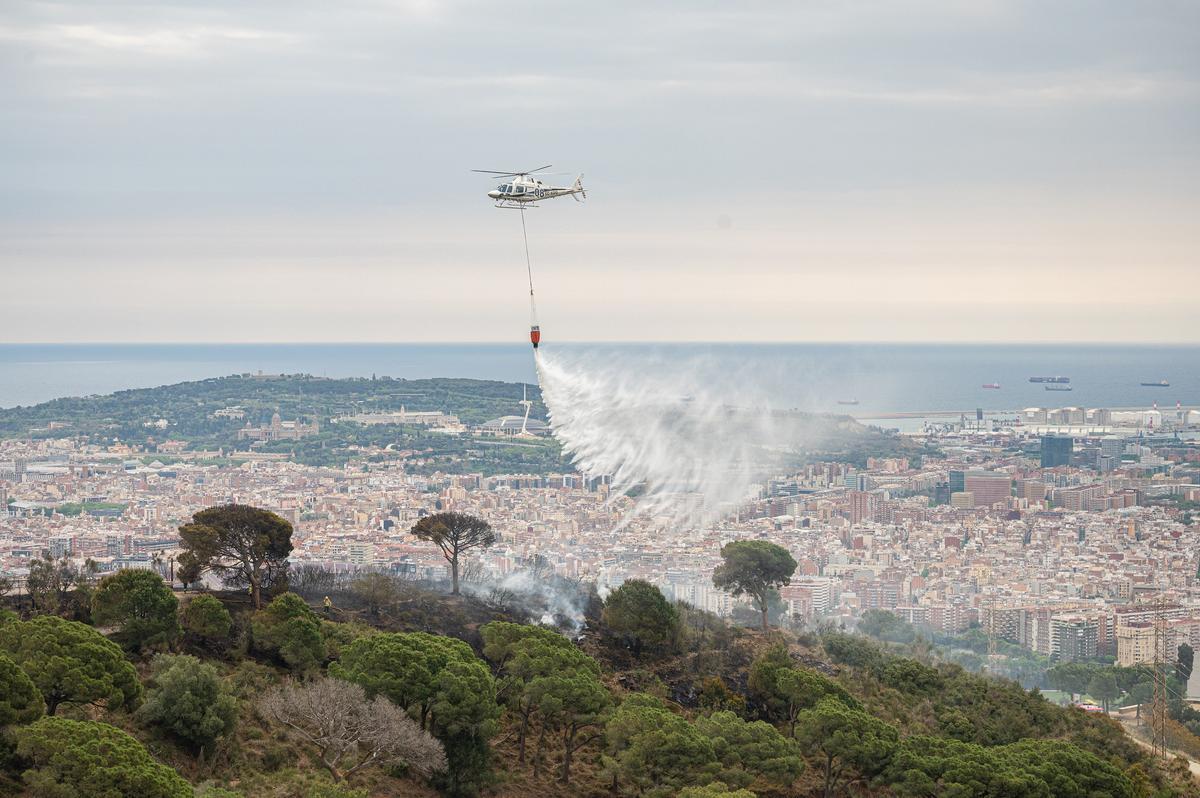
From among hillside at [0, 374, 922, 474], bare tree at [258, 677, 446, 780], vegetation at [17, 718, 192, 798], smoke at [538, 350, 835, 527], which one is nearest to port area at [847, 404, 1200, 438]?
hillside at [0, 374, 922, 474]

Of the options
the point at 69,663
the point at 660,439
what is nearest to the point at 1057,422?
the point at 660,439

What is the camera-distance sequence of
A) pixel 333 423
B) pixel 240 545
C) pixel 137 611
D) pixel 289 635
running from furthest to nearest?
pixel 333 423
pixel 240 545
pixel 289 635
pixel 137 611

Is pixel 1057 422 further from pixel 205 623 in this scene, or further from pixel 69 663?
pixel 69 663

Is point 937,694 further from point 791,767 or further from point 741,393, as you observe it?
point 741,393

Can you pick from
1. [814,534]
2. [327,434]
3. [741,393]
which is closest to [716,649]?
[814,534]

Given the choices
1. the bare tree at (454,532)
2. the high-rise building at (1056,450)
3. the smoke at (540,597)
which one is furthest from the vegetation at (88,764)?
the high-rise building at (1056,450)

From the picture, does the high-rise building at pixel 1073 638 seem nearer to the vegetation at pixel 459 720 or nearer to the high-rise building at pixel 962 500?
the vegetation at pixel 459 720
